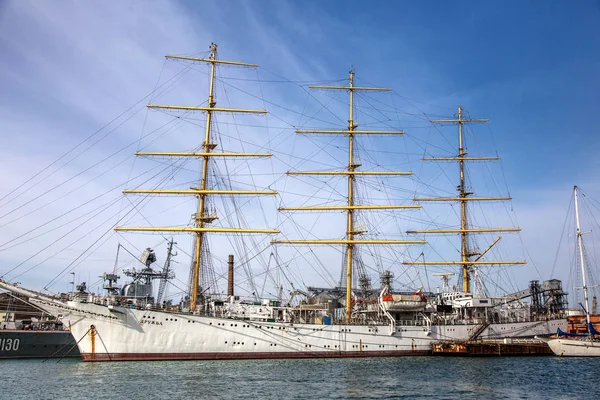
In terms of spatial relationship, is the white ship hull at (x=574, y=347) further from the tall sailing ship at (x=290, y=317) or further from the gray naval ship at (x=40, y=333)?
the gray naval ship at (x=40, y=333)

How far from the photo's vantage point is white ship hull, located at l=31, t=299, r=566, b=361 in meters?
35.6

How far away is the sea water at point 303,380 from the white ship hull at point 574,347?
5.12 meters

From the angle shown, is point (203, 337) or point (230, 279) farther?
point (230, 279)

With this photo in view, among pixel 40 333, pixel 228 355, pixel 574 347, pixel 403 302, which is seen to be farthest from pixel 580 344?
pixel 40 333

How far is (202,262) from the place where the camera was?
43.7 metres

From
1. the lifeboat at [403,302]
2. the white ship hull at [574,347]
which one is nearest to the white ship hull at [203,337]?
the lifeboat at [403,302]

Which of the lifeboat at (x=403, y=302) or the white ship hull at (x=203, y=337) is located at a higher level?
the lifeboat at (x=403, y=302)

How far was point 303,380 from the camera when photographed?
1077 inches

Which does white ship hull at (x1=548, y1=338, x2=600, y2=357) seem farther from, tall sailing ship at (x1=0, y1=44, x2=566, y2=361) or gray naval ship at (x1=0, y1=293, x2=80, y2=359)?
gray naval ship at (x1=0, y1=293, x2=80, y2=359)

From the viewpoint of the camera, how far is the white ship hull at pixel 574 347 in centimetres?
4231

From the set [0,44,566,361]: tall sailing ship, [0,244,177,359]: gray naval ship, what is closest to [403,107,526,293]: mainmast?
[0,44,566,361]: tall sailing ship

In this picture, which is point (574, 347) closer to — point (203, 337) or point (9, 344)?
point (203, 337)

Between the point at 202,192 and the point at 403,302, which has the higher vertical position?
the point at 202,192

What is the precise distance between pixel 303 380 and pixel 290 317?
1433cm
